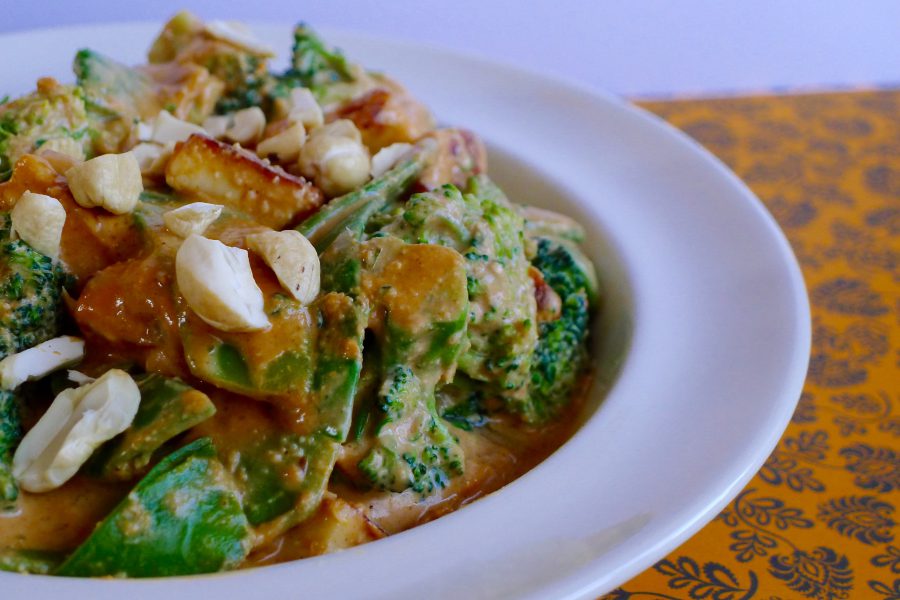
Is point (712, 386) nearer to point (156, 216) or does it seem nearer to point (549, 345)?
point (549, 345)

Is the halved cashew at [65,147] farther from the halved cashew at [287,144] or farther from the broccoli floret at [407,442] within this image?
the broccoli floret at [407,442]

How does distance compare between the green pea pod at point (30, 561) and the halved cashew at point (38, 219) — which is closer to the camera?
the green pea pod at point (30, 561)

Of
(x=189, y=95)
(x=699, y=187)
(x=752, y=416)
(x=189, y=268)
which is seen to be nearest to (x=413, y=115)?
(x=189, y=95)

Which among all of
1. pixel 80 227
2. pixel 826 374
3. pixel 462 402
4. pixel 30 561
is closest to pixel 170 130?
pixel 80 227

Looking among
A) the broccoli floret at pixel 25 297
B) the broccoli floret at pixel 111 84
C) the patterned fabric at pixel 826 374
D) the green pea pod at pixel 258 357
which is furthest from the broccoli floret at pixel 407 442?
A: the broccoli floret at pixel 111 84

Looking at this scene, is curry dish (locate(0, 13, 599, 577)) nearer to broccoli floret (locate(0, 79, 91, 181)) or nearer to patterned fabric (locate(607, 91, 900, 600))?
broccoli floret (locate(0, 79, 91, 181))
